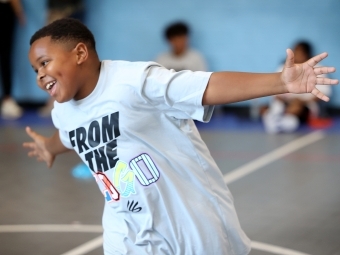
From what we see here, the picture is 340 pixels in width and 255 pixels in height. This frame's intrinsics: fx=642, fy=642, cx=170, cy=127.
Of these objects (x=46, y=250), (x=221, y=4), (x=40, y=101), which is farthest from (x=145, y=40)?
(x=46, y=250)

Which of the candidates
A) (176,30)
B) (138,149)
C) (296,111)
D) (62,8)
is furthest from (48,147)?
(62,8)

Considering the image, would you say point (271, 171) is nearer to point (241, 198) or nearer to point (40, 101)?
point (241, 198)

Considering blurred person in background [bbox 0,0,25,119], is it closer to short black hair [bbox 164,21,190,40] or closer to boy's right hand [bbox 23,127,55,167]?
short black hair [bbox 164,21,190,40]

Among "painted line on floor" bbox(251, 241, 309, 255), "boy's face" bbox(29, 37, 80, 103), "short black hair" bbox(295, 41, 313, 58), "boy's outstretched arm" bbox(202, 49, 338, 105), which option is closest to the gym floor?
"painted line on floor" bbox(251, 241, 309, 255)

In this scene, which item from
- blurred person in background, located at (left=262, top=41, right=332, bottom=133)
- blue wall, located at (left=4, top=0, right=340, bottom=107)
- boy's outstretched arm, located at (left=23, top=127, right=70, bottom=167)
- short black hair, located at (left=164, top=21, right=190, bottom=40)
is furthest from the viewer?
short black hair, located at (left=164, top=21, right=190, bottom=40)

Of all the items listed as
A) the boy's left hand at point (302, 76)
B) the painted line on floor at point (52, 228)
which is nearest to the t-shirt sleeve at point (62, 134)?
the boy's left hand at point (302, 76)

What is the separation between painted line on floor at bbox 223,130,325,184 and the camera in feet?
18.6

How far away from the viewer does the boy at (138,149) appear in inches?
101

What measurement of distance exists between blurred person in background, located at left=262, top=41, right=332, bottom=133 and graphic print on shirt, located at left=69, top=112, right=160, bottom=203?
4970 mm

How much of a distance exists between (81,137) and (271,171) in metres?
3.33

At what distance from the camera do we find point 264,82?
2264 mm

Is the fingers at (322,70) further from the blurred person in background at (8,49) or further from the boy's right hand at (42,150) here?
the blurred person in background at (8,49)

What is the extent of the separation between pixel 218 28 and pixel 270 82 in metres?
6.50

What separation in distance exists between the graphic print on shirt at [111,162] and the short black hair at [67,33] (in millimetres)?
347
